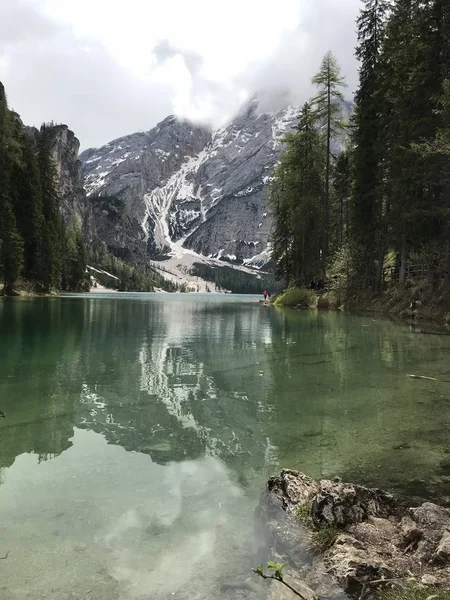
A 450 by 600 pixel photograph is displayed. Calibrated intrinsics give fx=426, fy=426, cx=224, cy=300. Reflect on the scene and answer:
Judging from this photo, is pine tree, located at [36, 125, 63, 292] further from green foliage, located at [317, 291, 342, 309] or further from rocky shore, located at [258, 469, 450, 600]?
rocky shore, located at [258, 469, 450, 600]

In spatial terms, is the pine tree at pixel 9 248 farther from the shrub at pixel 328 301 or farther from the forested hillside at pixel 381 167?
the shrub at pixel 328 301

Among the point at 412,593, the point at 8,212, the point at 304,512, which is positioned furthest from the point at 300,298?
the point at 412,593

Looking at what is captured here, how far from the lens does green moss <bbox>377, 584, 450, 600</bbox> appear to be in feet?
8.57

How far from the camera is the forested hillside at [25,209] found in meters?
52.9

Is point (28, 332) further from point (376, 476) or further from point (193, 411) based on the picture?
point (376, 476)

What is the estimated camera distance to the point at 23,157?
63094mm

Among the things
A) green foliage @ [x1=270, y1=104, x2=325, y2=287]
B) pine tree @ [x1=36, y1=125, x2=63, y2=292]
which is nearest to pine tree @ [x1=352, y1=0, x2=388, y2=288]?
green foliage @ [x1=270, y1=104, x2=325, y2=287]

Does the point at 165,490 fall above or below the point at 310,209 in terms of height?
below

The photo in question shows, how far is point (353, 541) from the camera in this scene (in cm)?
334

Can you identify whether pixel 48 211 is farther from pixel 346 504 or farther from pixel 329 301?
pixel 346 504

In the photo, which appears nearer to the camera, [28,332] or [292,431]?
[292,431]

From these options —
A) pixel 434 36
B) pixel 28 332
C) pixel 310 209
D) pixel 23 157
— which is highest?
pixel 23 157

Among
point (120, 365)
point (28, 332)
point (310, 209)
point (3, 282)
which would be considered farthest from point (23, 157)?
point (120, 365)

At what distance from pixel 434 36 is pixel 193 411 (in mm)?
24900
